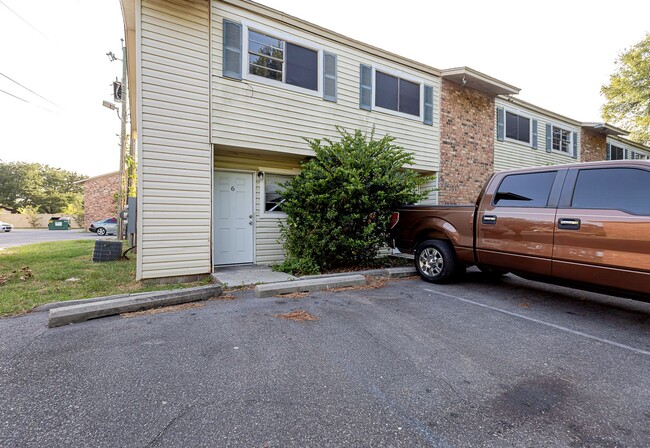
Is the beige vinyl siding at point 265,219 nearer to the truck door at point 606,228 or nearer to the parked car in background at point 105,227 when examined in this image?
the truck door at point 606,228

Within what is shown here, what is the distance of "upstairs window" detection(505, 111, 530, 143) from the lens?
467 inches

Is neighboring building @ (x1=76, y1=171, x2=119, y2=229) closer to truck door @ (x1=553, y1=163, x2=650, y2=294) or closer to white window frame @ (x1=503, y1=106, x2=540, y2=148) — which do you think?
white window frame @ (x1=503, y1=106, x2=540, y2=148)

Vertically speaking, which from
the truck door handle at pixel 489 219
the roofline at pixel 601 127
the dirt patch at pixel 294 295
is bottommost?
the dirt patch at pixel 294 295

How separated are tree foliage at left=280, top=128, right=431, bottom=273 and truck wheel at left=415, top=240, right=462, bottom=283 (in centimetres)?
105

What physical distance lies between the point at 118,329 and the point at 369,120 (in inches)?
289

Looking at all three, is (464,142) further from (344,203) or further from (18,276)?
(18,276)

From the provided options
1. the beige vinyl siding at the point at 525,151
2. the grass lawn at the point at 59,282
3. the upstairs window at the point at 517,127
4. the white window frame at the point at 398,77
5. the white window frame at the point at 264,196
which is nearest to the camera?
the grass lawn at the point at 59,282

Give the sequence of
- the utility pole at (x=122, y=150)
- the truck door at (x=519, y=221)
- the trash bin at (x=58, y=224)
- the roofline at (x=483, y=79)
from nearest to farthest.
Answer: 1. the truck door at (x=519, y=221)
2. the roofline at (x=483, y=79)
3. the utility pole at (x=122, y=150)
4. the trash bin at (x=58, y=224)

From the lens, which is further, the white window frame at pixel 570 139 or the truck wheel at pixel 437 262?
the white window frame at pixel 570 139

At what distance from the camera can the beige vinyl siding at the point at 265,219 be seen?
299 inches

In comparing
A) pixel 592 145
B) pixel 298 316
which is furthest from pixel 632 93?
pixel 298 316

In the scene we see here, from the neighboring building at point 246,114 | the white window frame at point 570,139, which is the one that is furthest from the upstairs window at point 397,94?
the white window frame at point 570,139

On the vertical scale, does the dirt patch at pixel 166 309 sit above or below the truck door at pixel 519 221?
below

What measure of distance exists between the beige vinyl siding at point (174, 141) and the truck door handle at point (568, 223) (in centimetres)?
592
